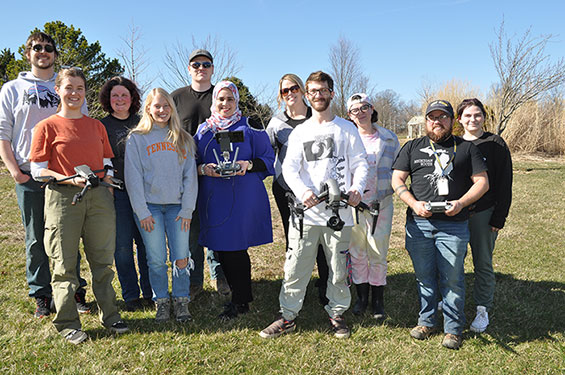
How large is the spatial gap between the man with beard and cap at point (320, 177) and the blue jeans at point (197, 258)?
1.28 metres

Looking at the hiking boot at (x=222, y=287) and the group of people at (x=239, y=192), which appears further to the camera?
the hiking boot at (x=222, y=287)

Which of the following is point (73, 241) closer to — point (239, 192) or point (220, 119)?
point (239, 192)

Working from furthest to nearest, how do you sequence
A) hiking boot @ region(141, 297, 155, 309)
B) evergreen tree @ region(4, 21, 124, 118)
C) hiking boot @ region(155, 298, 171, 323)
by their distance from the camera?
1. evergreen tree @ region(4, 21, 124, 118)
2. hiking boot @ region(141, 297, 155, 309)
3. hiking boot @ region(155, 298, 171, 323)

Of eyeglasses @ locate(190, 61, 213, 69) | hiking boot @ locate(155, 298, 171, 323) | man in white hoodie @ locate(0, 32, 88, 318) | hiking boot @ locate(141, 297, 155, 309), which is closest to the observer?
man in white hoodie @ locate(0, 32, 88, 318)

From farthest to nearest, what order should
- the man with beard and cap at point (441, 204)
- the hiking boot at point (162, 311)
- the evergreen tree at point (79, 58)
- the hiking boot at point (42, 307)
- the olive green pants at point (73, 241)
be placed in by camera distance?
the evergreen tree at point (79, 58)
the hiking boot at point (42, 307)
the hiking boot at point (162, 311)
the man with beard and cap at point (441, 204)
the olive green pants at point (73, 241)

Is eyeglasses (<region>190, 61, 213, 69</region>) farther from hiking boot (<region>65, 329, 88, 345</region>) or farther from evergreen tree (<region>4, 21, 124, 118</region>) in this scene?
evergreen tree (<region>4, 21, 124, 118</region>)

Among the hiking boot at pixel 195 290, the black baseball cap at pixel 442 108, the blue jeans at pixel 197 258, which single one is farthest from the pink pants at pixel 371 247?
the hiking boot at pixel 195 290

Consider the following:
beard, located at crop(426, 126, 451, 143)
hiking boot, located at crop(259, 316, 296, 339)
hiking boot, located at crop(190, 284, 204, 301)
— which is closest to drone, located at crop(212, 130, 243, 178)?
hiking boot, located at crop(259, 316, 296, 339)

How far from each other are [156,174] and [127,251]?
102 cm

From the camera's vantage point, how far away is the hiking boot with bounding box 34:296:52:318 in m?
4.09

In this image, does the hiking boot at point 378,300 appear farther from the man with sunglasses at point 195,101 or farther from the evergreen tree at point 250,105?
the evergreen tree at point 250,105

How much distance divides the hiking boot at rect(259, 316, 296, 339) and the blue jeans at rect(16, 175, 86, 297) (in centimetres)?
241

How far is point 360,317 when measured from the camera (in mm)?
4188

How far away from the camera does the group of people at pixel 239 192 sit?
348 cm
